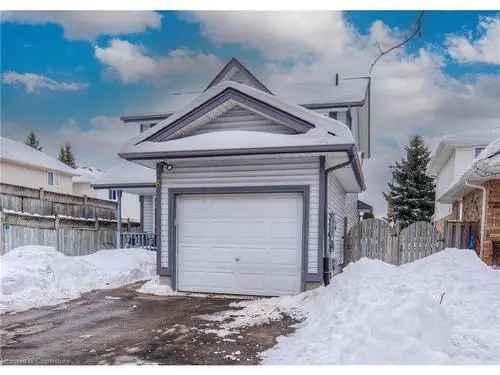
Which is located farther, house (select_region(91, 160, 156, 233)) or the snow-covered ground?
house (select_region(91, 160, 156, 233))

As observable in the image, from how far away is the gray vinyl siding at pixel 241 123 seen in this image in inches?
262

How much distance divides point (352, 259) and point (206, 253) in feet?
16.9

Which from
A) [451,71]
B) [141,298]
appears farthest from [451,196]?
[141,298]

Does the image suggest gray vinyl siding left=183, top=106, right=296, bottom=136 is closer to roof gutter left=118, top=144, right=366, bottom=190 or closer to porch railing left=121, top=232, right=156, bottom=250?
roof gutter left=118, top=144, right=366, bottom=190

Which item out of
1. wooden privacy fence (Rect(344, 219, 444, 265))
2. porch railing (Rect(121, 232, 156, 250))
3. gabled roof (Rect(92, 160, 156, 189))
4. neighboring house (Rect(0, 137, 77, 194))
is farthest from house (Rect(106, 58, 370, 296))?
neighboring house (Rect(0, 137, 77, 194))

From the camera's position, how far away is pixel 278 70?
6914 millimetres

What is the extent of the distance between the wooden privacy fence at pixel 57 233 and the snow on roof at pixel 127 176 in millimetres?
1438

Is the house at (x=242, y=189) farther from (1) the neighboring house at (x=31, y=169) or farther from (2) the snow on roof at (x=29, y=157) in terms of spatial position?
(1) the neighboring house at (x=31, y=169)

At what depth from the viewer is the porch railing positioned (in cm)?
1260

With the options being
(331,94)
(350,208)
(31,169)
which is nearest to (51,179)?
(31,169)

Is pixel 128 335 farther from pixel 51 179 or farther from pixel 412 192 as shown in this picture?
pixel 412 192

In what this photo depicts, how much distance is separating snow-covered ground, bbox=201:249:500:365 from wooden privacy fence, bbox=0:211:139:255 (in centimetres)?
633

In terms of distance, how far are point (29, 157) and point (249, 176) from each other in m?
15.3

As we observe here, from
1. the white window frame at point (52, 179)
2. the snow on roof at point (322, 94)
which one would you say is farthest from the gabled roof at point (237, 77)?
the white window frame at point (52, 179)
